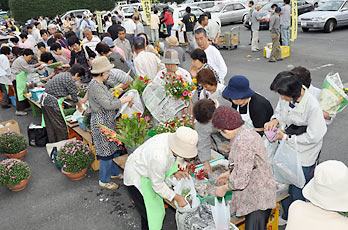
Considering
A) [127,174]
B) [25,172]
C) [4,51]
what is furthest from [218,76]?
[4,51]

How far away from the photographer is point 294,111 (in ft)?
12.4

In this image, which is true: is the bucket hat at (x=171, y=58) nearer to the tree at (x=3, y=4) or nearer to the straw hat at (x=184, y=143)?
the straw hat at (x=184, y=143)

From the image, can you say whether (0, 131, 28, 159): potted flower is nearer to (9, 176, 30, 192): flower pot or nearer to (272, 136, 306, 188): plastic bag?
(9, 176, 30, 192): flower pot

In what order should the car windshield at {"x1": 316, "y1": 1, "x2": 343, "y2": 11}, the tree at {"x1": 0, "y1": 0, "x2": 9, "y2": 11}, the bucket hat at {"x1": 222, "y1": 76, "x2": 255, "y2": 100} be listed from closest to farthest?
the bucket hat at {"x1": 222, "y1": 76, "x2": 255, "y2": 100}
the car windshield at {"x1": 316, "y1": 1, "x2": 343, "y2": 11}
the tree at {"x1": 0, "y1": 0, "x2": 9, "y2": 11}

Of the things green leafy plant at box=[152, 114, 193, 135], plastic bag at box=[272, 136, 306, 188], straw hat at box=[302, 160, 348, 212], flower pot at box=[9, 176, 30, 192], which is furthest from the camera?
flower pot at box=[9, 176, 30, 192]

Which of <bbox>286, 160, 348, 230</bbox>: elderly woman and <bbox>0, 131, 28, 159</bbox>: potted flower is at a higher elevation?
<bbox>286, 160, 348, 230</bbox>: elderly woman

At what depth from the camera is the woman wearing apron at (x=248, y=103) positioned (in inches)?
154

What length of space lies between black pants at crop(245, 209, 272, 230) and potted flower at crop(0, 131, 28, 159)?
17.0ft

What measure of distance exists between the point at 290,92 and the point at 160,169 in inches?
64.5

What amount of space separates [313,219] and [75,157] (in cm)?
430

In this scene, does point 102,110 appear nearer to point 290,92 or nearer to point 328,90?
point 290,92

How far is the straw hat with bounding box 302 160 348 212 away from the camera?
2.35 metres

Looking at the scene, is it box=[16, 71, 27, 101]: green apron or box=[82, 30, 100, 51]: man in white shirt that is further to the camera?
box=[82, 30, 100, 51]: man in white shirt

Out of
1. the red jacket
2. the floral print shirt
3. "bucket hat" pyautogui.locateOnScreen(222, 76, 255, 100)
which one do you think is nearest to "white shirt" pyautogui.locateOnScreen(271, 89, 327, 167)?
"bucket hat" pyautogui.locateOnScreen(222, 76, 255, 100)
